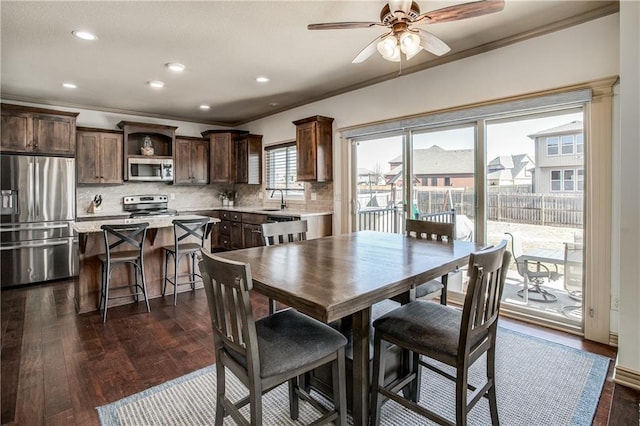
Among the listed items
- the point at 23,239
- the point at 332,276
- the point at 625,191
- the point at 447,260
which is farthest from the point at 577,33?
the point at 23,239

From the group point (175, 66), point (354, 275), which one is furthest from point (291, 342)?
point (175, 66)

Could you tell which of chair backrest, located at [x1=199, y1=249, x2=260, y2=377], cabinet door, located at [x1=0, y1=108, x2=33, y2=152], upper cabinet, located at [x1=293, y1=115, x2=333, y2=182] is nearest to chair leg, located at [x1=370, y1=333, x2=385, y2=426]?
chair backrest, located at [x1=199, y1=249, x2=260, y2=377]

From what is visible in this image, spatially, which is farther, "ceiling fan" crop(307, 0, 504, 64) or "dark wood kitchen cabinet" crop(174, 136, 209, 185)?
"dark wood kitchen cabinet" crop(174, 136, 209, 185)

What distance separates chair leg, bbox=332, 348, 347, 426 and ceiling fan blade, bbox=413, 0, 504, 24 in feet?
6.37

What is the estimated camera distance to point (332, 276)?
1.59 meters

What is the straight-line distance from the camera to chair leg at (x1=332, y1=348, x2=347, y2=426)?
1523 mm

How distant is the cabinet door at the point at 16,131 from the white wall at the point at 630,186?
629 centimetres

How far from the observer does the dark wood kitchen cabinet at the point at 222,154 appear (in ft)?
21.2

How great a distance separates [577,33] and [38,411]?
4590mm

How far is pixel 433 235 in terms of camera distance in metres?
2.82

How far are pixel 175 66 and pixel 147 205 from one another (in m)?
3.16

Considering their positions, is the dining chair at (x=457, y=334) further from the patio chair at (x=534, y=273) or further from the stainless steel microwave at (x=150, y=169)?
the stainless steel microwave at (x=150, y=169)

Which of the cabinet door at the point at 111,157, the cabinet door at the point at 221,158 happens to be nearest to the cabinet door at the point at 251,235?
the cabinet door at the point at 221,158

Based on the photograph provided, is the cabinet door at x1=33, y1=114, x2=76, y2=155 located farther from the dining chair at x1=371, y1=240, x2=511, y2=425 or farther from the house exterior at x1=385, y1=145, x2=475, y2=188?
the dining chair at x1=371, y1=240, x2=511, y2=425
